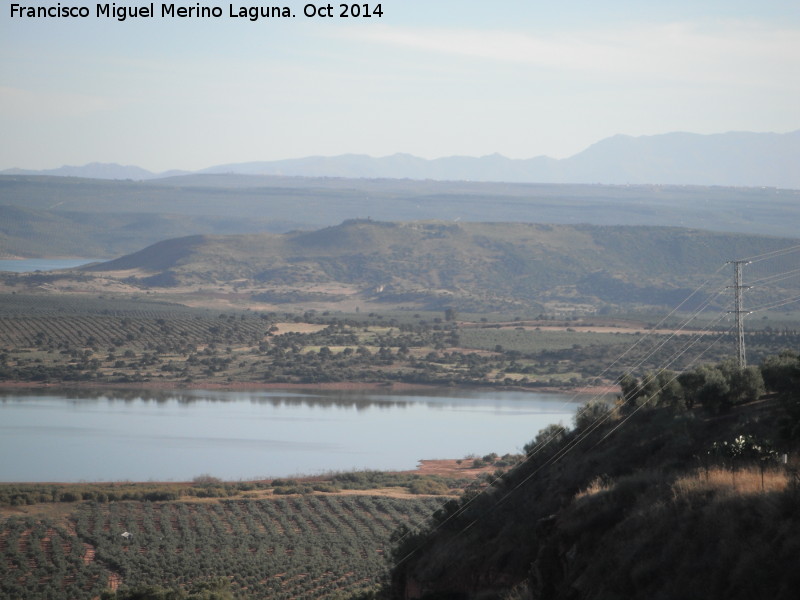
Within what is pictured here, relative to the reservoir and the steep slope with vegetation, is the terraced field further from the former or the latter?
the reservoir

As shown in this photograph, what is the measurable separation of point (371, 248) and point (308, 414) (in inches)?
3148

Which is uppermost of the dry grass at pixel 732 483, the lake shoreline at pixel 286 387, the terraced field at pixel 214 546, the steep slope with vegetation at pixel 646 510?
the dry grass at pixel 732 483

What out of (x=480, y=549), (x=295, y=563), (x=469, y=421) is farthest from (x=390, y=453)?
(x=480, y=549)

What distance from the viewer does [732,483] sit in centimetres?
959

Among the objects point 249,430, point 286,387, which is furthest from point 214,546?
point 286,387

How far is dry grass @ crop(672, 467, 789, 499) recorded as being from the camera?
928 centimetres

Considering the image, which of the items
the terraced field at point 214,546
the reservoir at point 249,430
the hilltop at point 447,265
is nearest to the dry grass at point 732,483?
the terraced field at point 214,546

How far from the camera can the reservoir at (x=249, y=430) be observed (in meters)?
36.4

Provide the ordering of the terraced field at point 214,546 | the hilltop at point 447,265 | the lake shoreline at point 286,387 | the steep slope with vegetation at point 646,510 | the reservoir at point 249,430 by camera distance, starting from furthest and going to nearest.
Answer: the hilltop at point 447,265 < the lake shoreline at point 286,387 < the reservoir at point 249,430 < the terraced field at point 214,546 < the steep slope with vegetation at point 646,510

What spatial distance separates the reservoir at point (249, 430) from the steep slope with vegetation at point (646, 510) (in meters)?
19.6

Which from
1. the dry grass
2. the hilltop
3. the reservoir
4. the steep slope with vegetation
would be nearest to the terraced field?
the steep slope with vegetation

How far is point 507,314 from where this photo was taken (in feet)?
335

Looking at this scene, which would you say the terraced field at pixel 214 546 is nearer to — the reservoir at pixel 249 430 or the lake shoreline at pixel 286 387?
the reservoir at pixel 249 430

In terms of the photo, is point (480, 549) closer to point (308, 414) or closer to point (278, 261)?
point (308, 414)
